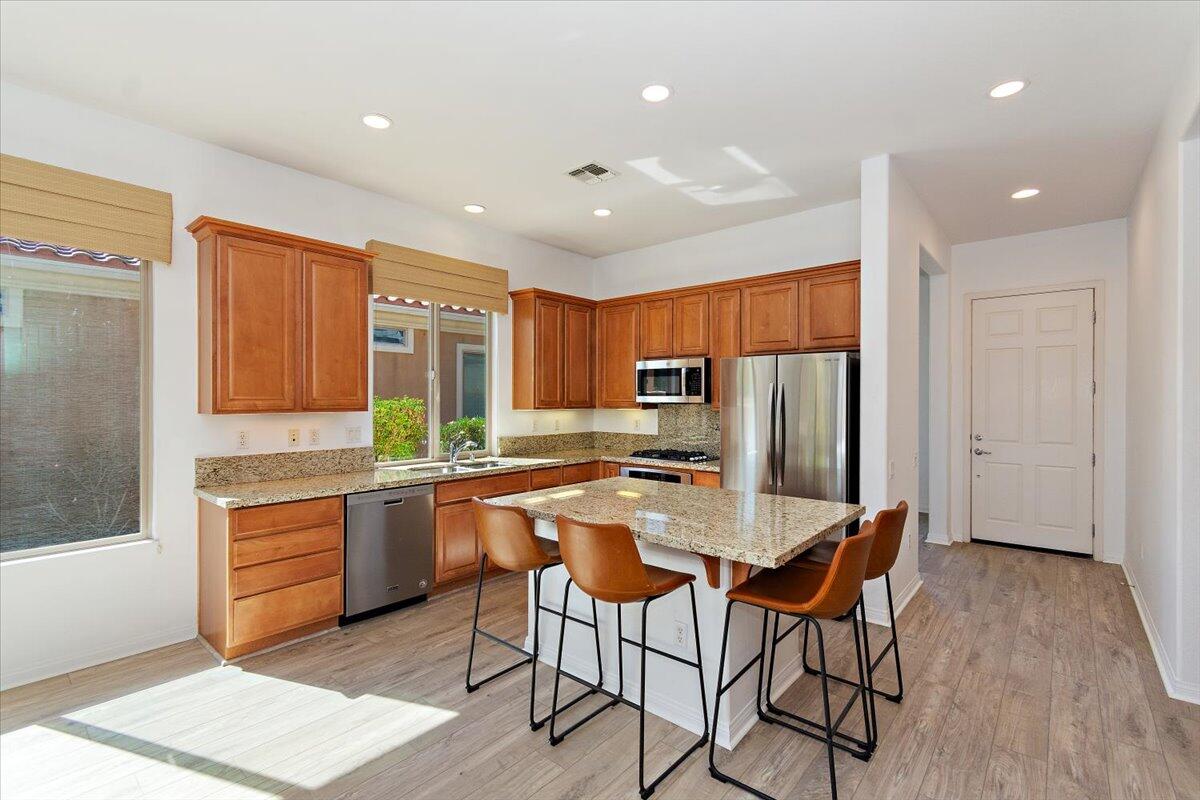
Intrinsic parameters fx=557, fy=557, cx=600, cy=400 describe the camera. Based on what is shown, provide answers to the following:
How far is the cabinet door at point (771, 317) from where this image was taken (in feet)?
14.1

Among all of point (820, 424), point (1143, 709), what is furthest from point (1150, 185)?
point (1143, 709)

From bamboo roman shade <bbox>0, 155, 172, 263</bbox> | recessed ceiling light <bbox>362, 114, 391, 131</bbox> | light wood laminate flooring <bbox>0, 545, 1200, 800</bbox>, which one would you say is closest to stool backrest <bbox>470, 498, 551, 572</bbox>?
light wood laminate flooring <bbox>0, 545, 1200, 800</bbox>

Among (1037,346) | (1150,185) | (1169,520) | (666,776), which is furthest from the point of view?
(1037,346)

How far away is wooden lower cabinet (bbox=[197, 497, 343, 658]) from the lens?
9.66ft

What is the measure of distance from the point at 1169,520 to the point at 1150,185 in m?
A: 2.08

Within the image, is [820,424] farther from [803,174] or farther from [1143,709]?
[1143,709]

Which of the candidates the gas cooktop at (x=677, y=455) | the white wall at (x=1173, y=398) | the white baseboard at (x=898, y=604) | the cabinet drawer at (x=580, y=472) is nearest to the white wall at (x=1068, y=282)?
the white wall at (x=1173, y=398)

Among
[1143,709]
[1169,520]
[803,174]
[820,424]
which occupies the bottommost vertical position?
[1143,709]

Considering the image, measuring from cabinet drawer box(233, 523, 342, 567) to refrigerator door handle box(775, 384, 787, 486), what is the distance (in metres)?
2.87

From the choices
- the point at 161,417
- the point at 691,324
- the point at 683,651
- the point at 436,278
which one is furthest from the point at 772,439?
the point at 161,417

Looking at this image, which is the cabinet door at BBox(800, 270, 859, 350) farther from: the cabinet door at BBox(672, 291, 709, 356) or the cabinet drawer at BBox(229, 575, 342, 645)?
the cabinet drawer at BBox(229, 575, 342, 645)

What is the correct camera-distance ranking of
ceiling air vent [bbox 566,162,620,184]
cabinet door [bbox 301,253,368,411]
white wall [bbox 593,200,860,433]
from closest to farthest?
cabinet door [bbox 301,253,368,411] < ceiling air vent [bbox 566,162,620,184] < white wall [bbox 593,200,860,433]

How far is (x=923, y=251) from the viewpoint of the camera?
14.6ft

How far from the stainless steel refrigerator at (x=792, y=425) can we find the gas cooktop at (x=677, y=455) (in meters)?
0.62
